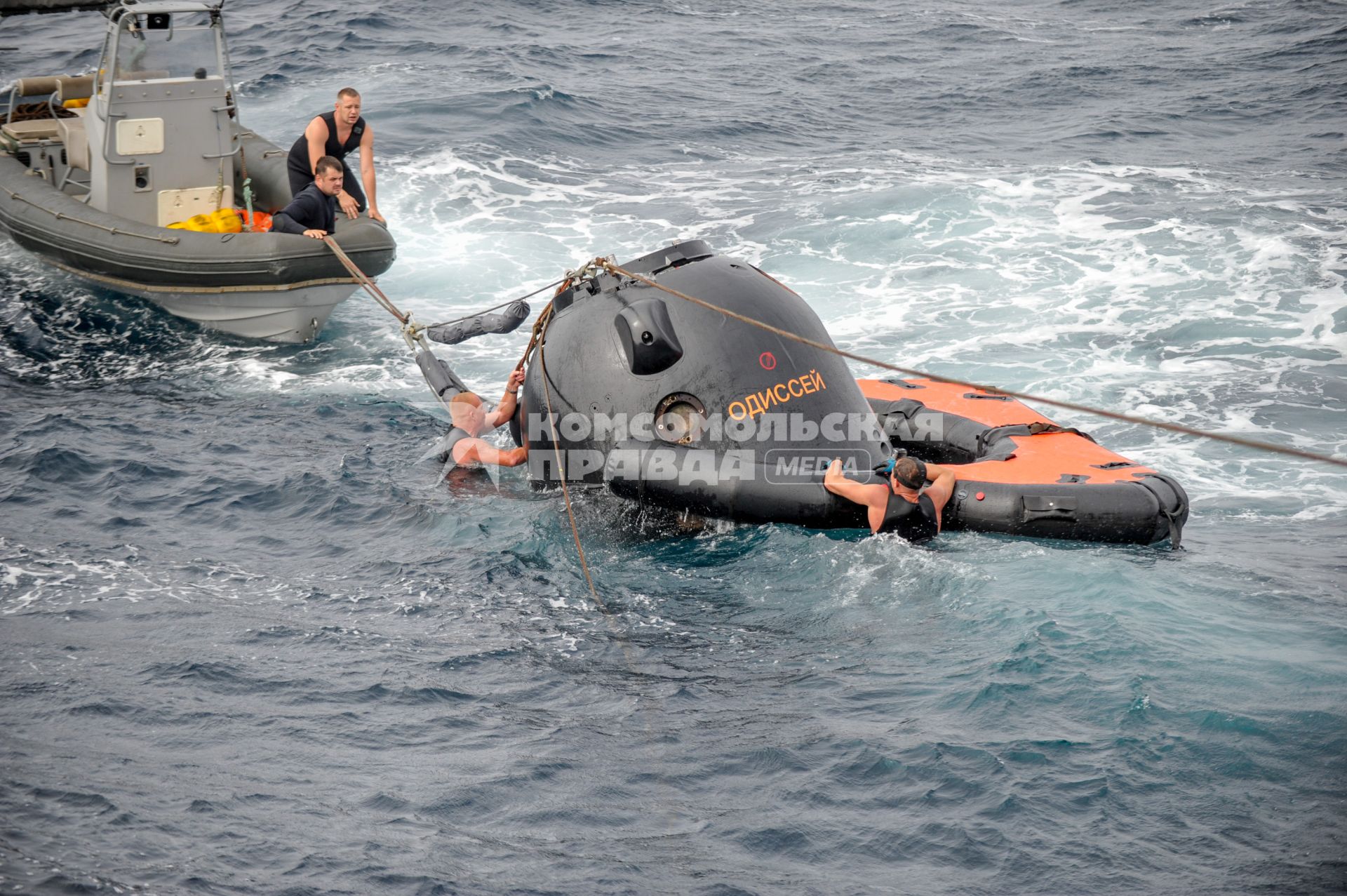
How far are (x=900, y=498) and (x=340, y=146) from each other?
584 cm

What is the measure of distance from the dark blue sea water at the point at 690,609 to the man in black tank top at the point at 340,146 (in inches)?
53.4

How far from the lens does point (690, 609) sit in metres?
6.62

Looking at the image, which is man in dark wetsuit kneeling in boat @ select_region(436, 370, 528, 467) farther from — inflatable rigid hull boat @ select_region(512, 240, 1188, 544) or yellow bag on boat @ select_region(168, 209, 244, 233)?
yellow bag on boat @ select_region(168, 209, 244, 233)

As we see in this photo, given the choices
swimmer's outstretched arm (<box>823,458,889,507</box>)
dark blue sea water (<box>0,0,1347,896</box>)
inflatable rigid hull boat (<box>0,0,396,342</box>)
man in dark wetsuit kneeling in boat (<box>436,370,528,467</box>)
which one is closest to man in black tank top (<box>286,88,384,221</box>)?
inflatable rigid hull boat (<box>0,0,396,342</box>)

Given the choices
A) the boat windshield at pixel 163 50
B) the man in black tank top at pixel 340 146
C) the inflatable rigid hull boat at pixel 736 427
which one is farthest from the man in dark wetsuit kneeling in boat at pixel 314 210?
the inflatable rigid hull boat at pixel 736 427

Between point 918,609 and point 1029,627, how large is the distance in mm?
563

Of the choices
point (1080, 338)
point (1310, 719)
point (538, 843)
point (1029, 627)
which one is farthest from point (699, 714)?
point (1080, 338)

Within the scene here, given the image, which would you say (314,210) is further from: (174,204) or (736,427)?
(736,427)

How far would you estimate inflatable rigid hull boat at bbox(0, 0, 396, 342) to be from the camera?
10367 mm

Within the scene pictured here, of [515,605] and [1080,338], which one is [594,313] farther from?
[1080,338]

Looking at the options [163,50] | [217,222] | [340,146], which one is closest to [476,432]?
[340,146]

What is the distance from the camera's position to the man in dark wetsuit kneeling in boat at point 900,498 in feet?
22.3

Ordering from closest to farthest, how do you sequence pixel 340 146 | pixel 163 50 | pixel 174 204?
pixel 340 146 → pixel 163 50 → pixel 174 204

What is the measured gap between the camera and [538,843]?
486cm
